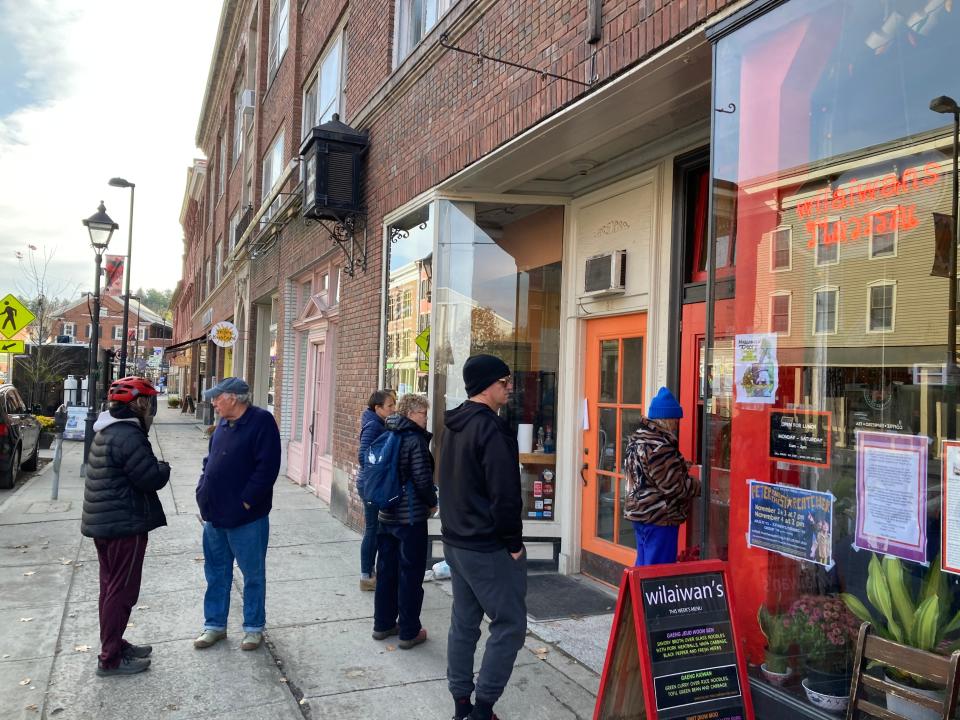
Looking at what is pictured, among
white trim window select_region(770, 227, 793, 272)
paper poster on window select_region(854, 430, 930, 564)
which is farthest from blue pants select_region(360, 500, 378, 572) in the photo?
paper poster on window select_region(854, 430, 930, 564)

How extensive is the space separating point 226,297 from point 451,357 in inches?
726

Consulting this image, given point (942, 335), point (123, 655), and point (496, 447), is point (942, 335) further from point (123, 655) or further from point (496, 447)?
point (123, 655)

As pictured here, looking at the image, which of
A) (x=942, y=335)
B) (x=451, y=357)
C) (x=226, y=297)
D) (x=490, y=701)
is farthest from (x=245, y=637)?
(x=226, y=297)

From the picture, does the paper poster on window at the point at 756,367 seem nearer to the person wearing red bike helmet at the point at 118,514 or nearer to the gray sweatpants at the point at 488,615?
the gray sweatpants at the point at 488,615

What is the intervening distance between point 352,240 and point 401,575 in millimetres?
5569

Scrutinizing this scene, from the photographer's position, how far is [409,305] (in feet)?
25.5

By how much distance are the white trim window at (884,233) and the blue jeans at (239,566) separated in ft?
12.6

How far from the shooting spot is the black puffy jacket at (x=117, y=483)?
14.0 feet

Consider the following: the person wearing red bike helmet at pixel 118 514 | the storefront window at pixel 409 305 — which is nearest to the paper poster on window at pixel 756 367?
the person wearing red bike helmet at pixel 118 514

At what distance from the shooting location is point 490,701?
3.59m

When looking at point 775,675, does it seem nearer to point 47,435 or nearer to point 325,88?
point 325,88

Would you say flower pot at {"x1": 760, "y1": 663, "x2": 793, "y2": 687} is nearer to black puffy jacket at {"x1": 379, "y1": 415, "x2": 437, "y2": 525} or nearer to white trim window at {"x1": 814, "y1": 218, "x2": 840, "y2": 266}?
white trim window at {"x1": 814, "y1": 218, "x2": 840, "y2": 266}

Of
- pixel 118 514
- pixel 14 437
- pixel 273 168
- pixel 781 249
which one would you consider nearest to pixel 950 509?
pixel 781 249

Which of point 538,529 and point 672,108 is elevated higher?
point 672,108
